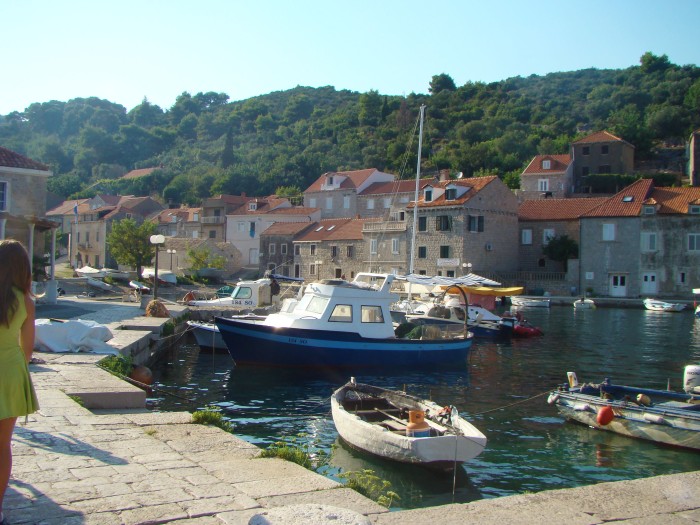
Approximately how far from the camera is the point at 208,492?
19.4 ft

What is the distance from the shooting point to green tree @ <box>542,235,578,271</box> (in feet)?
187

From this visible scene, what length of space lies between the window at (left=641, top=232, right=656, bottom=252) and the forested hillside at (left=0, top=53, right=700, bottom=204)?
20.6 meters

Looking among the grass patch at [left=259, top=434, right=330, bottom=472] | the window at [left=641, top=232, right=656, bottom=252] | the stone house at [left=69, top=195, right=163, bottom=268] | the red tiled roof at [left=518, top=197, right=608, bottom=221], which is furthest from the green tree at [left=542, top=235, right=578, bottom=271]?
the grass patch at [left=259, top=434, right=330, bottom=472]

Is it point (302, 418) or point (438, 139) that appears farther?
point (438, 139)

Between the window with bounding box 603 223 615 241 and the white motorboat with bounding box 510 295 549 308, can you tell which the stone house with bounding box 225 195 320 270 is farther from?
the window with bounding box 603 223 615 241

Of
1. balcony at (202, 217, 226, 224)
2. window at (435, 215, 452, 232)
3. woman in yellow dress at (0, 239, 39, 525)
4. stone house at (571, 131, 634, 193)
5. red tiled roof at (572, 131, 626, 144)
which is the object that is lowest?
woman in yellow dress at (0, 239, 39, 525)

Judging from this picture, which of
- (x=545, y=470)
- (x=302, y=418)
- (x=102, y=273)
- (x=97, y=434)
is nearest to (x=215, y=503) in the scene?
(x=97, y=434)

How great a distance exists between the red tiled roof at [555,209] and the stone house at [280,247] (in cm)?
2081

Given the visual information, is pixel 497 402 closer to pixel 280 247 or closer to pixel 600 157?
pixel 280 247

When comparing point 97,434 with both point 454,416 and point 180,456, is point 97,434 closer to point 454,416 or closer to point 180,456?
point 180,456

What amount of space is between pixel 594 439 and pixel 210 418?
25.4ft

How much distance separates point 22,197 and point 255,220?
134ft

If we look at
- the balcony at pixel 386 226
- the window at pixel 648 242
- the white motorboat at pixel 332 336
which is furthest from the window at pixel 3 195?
the window at pixel 648 242

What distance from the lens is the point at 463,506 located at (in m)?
5.69
